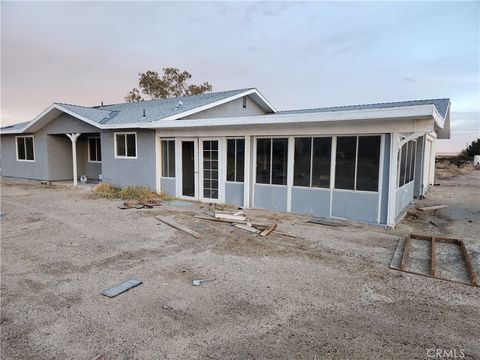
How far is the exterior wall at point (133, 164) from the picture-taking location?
11.2 m

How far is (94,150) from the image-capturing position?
619 inches

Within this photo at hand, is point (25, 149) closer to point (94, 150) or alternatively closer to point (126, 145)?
point (94, 150)

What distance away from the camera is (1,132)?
53.4 feet

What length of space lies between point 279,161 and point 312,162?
39.7 inches

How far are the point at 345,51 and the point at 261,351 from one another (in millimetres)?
14448

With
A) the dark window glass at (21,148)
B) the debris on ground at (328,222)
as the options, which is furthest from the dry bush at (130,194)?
the dark window glass at (21,148)

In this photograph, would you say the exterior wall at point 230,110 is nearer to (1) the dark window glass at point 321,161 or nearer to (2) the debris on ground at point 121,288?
(1) the dark window glass at point 321,161

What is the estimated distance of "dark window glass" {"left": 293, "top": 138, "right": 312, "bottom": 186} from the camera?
8.00m

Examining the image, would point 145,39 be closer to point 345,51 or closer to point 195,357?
point 345,51

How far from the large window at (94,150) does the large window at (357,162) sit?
12686 mm

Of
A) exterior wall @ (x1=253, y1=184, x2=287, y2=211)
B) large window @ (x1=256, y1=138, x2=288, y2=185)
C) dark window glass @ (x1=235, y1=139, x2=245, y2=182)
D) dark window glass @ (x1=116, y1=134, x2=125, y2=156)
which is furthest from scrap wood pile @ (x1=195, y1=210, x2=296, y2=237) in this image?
dark window glass @ (x1=116, y1=134, x2=125, y2=156)

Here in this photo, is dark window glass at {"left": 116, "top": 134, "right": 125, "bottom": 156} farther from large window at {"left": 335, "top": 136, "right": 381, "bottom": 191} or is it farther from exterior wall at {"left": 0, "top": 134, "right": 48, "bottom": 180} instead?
large window at {"left": 335, "top": 136, "right": 381, "bottom": 191}

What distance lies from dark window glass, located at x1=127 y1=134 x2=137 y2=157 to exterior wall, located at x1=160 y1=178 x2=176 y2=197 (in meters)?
1.83

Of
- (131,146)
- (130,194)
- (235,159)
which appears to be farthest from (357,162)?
(131,146)
